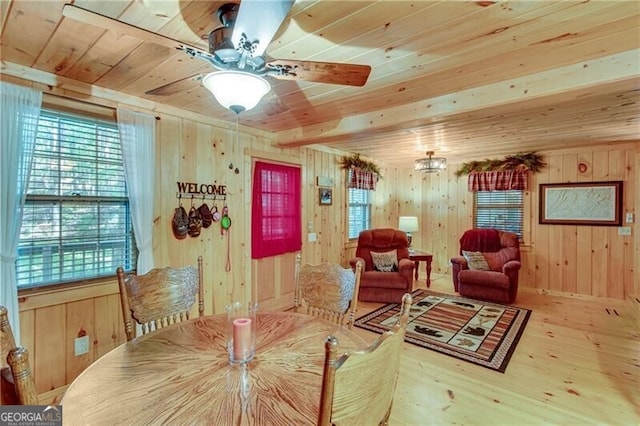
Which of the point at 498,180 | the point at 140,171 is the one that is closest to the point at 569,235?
the point at 498,180

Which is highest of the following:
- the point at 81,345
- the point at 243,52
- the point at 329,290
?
the point at 243,52

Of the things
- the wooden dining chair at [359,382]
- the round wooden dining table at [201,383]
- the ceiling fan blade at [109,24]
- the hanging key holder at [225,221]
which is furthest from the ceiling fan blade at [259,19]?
the hanging key holder at [225,221]

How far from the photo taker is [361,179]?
213 inches

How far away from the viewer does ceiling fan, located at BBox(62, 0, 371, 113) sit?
1111 millimetres

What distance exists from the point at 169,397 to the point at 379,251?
4.16m

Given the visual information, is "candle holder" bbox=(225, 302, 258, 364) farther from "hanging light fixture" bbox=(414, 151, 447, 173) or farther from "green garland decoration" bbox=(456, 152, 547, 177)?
"green garland decoration" bbox=(456, 152, 547, 177)

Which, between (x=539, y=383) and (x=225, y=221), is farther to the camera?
(x=225, y=221)

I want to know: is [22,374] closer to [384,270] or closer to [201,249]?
[201,249]

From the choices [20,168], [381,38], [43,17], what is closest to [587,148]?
[381,38]

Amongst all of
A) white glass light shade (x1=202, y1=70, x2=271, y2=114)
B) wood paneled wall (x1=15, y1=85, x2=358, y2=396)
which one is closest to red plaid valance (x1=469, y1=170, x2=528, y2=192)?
wood paneled wall (x1=15, y1=85, x2=358, y2=396)

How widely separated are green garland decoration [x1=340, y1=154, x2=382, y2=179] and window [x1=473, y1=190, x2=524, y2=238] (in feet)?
6.06

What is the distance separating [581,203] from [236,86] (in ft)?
17.7

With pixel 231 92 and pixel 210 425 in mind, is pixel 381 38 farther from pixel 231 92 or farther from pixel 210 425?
pixel 210 425

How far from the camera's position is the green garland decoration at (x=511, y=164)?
4.86 m
